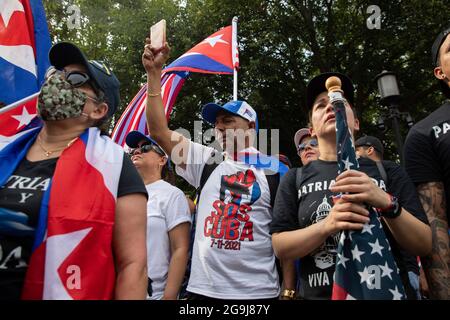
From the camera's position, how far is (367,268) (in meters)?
1.37

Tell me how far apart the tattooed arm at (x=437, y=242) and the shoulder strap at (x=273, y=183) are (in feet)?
3.31

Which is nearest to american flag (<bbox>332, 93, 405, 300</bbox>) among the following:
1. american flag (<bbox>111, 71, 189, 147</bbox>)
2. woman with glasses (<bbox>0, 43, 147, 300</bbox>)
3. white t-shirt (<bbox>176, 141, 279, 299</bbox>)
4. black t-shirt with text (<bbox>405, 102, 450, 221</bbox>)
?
black t-shirt with text (<bbox>405, 102, 450, 221</bbox>)

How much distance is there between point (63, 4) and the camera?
9.05 m

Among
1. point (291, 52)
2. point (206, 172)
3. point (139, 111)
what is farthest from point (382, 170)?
point (291, 52)

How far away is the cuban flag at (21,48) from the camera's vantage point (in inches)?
114

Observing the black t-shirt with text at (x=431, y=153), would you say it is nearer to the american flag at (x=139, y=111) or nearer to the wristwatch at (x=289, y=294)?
the wristwatch at (x=289, y=294)

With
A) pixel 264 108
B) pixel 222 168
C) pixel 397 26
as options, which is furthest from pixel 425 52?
pixel 222 168

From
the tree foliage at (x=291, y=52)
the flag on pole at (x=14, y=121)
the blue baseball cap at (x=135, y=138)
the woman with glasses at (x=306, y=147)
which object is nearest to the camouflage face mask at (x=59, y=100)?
the flag on pole at (x=14, y=121)

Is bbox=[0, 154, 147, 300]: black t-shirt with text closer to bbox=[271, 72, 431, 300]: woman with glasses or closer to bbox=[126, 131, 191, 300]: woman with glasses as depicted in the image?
bbox=[271, 72, 431, 300]: woman with glasses

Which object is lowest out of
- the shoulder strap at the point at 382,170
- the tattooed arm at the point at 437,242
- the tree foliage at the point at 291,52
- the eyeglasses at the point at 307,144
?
the tattooed arm at the point at 437,242

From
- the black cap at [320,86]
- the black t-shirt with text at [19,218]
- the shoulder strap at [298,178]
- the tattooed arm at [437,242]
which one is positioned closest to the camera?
the black t-shirt with text at [19,218]

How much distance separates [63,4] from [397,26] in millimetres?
8173

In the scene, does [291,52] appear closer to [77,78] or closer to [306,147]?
[306,147]
